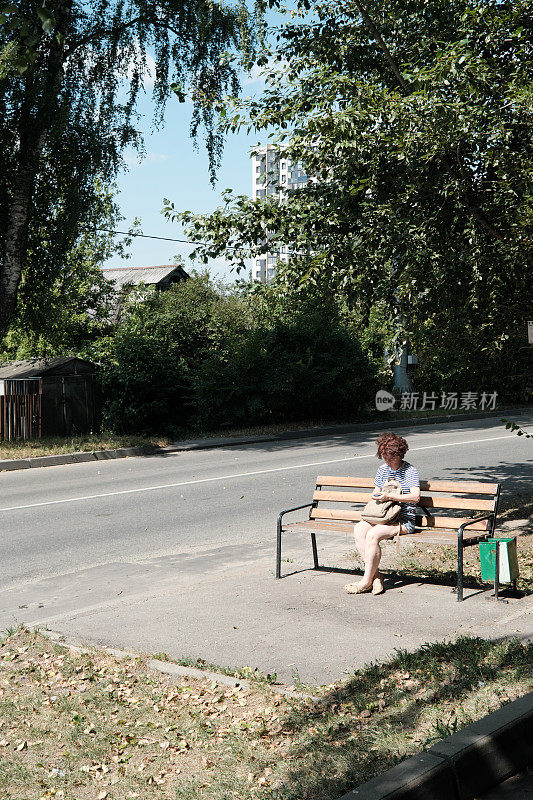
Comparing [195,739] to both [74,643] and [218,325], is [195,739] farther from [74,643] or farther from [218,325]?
[218,325]

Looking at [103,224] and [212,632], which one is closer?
[212,632]

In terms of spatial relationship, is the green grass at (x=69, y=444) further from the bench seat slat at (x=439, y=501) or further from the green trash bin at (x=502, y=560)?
the green trash bin at (x=502, y=560)

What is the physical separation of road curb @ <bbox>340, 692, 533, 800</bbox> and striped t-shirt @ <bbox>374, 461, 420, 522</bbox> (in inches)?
116

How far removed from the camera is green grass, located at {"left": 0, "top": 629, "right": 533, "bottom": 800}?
10.9 ft

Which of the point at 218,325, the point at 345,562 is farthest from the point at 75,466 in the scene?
the point at 345,562

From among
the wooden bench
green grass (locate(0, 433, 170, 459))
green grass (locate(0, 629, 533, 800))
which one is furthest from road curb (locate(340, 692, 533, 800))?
green grass (locate(0, 433, 170, 459))

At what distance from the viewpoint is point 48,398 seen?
1842 cm

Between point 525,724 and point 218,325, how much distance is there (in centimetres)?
1860

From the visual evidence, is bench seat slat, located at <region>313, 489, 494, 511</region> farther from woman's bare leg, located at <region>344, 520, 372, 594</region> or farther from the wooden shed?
the wooden shed

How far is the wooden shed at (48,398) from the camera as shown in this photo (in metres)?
17.9

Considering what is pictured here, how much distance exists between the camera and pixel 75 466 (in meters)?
15.2

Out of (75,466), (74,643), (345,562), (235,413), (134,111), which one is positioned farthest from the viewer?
(235,413)

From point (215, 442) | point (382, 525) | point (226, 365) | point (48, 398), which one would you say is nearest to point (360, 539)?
point (382, 525)

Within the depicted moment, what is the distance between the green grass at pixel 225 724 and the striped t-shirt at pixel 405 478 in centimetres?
194
